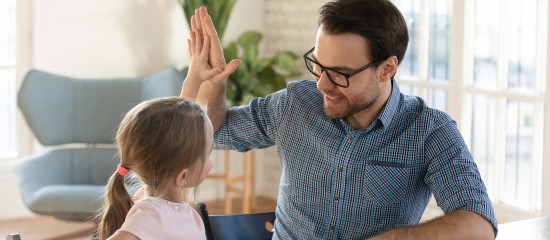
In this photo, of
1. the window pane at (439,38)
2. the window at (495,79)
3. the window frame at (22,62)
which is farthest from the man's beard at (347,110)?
the window frame at (22,62)

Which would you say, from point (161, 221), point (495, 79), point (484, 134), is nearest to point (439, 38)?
point (495, 79)

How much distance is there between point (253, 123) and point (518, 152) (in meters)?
2.22

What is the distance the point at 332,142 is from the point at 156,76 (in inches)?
118

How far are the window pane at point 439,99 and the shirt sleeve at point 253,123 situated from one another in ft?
7.90

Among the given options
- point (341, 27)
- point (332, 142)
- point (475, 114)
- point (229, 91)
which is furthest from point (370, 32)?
point (229, 91)

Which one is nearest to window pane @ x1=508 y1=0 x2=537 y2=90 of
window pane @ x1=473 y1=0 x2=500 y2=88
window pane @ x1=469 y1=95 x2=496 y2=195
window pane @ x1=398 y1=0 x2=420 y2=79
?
window pane @ x1=473 y1=0 x2=500 y2=88

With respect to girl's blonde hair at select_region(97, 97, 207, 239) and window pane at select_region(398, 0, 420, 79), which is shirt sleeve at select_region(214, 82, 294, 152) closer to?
girl's blonde hair at select_region(97, 97, 207, 239)

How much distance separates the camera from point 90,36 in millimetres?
5977

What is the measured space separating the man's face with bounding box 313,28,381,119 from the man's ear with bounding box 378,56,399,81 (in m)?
0.02

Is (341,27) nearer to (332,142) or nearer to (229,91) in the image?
(332,142)

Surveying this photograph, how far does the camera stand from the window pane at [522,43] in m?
4.45

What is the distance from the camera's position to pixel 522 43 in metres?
4.51

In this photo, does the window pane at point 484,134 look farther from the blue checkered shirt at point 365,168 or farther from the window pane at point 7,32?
the window pane at point 7,32

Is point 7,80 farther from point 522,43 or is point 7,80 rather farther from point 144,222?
point 144,222
